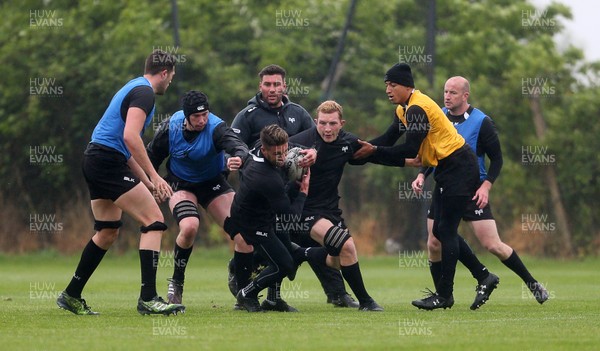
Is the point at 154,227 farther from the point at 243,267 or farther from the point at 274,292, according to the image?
the point at 274,292

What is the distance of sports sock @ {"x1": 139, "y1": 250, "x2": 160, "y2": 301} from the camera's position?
34.0 ft

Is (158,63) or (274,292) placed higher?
(158,63)

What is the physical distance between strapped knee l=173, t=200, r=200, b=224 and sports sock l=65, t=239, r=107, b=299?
1059 millimetres

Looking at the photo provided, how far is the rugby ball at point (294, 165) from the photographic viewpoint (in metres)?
10.7

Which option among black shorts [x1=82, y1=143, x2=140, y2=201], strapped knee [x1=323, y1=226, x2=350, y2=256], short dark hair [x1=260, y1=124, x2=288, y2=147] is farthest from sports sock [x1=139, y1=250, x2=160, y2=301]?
strapped knee [x1=323, y1=226, x2=350, y2=256]

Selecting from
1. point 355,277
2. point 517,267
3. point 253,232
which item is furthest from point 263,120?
point 517,267

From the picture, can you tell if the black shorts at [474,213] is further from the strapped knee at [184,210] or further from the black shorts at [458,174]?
the strapped knee at [184,210]

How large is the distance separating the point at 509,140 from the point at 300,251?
12469 millimetres

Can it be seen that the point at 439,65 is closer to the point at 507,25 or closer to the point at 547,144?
the point at 507,25

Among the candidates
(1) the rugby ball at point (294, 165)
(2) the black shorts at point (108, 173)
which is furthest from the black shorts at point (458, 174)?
(2) the black shorts at point (108, 173)

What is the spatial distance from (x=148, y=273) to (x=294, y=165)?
1633 mm

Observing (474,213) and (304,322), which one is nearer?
(304,322)

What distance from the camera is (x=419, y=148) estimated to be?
1107cm

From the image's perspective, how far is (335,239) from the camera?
11047 mm
